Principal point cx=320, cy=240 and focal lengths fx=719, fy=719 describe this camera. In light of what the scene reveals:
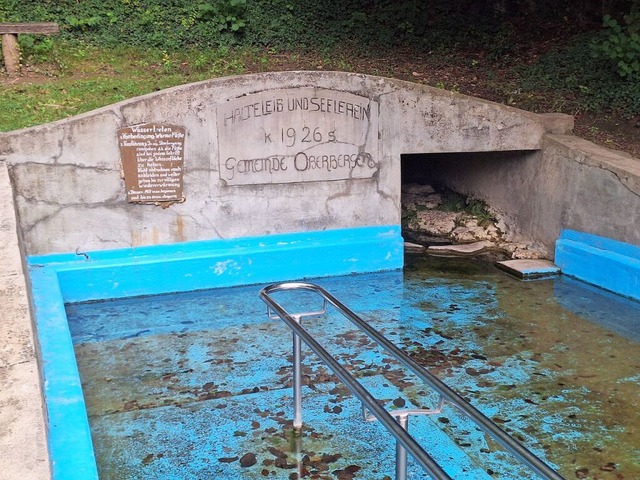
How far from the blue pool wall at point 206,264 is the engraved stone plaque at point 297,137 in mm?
665

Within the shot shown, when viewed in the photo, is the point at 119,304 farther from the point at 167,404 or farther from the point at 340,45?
the point at 340,45

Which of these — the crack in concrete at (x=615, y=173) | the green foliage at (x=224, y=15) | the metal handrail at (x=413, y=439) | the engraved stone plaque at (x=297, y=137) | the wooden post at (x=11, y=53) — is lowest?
the metal handrail at (x=413, y=439)

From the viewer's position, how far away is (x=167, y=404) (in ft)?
15.8

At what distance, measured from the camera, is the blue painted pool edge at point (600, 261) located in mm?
6902

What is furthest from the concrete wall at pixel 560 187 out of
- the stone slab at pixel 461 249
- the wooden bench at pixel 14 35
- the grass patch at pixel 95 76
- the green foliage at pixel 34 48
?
the green foliage at pixel 34 48

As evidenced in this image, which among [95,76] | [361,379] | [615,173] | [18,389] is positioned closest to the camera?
[18,389]

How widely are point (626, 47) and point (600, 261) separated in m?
3.30

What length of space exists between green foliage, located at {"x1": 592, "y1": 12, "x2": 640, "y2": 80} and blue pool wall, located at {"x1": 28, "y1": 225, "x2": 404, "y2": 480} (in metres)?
3.71

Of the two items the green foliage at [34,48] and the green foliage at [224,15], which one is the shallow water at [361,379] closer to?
the green foliage at [34,48]

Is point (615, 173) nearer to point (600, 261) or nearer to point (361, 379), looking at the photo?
point (600, 261)

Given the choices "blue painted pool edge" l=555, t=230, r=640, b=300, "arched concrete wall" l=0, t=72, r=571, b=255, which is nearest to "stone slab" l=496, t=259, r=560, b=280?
"blue painted pool edge" l=555, t=230, r=640, b=300

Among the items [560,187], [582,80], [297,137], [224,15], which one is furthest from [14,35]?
[582,80]

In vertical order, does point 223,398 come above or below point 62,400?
below

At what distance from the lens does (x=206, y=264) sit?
718 cm
